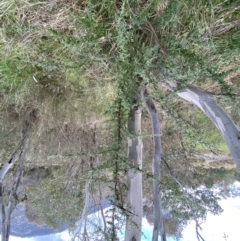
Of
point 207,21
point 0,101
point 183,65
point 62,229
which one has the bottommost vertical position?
point 62,229

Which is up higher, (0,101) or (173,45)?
(0,101)

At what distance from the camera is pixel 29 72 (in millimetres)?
1460

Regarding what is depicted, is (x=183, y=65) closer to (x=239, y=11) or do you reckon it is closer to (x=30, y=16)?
(x=239, y=11)

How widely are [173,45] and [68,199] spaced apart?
5.03ft

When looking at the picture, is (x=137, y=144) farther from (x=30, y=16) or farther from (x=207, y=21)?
(x=30, y=16)

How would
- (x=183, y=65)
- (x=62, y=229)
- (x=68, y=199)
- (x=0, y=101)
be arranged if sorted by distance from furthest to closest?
(x=62, y=229) → (x=68, y=199) → (x=0, y=101) → (x=183, y=65)

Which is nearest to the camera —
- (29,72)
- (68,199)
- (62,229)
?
(29,72)

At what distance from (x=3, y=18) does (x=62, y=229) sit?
213 centimetres

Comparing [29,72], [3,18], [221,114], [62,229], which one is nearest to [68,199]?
[62,229]

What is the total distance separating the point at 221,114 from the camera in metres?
0.82

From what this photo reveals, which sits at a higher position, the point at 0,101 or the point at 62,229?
A: the point at 0,101

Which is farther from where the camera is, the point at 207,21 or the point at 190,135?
the point at 190,135

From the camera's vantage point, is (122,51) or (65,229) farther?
(65,229)

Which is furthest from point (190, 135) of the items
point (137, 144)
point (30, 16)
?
point (30, 16)
